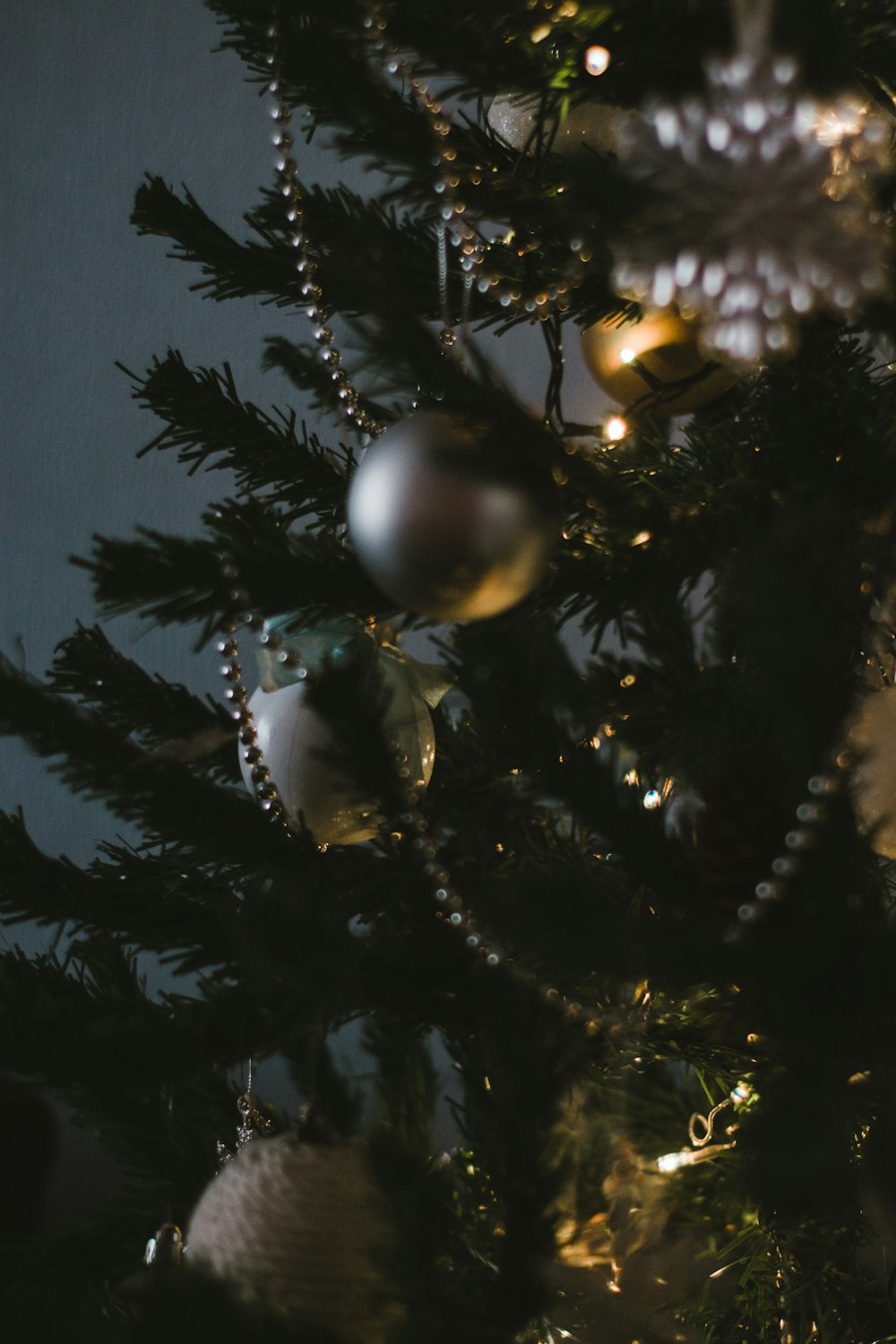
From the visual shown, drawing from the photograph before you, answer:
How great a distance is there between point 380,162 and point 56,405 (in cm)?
110

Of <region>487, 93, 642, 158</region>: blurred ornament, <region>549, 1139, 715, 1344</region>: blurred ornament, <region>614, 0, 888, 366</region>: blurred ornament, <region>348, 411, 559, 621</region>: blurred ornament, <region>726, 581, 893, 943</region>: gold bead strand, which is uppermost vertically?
<region>487, 93, 642, 158</region>: blurred ornament

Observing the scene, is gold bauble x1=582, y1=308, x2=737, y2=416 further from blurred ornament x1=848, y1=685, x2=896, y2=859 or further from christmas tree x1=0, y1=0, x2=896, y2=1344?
blurred ornament x1=848, y1=685, x2=896, y2=859

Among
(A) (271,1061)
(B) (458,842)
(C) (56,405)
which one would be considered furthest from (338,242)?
(C) (56,405)

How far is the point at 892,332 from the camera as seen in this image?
13.5 inches

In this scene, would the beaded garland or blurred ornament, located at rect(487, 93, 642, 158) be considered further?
blurred ornament, located at rect(487, 93, 642, 158)

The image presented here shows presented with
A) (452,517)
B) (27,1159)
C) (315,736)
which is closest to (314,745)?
(315,736)

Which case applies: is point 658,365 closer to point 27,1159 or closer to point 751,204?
point 751,204

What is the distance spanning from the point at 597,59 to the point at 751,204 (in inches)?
7.4

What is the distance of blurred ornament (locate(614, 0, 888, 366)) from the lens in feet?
0.77

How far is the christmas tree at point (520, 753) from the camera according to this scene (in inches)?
9.5

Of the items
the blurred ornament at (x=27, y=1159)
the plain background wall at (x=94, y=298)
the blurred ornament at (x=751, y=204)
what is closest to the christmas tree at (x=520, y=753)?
the blurred ornament at (x=751, y=204)

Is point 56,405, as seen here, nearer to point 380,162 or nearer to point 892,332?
point 380,162

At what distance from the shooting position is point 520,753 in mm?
306

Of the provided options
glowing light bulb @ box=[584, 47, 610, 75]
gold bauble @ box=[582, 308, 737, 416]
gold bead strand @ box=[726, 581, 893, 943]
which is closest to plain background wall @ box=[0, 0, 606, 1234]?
gold bauble @ box=[582, 308, 737, 416]
